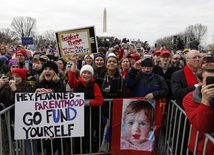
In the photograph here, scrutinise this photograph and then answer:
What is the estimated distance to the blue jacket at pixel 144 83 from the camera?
4078 mm

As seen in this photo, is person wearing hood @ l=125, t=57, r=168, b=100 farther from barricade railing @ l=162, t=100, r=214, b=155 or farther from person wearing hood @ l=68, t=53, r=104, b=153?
person wearing hood @ l=68, t=53, r=104, b=153

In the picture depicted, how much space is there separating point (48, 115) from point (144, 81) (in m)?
1.69

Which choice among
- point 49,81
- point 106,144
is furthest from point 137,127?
point 49,81

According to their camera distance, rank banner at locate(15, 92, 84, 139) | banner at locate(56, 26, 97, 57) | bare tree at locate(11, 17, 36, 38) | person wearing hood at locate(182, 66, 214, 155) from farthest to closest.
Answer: bare tree at locate(11, 17, 36, 38) < banner at locate(56, 26, 97, 57) < banner at locate(15, 92, 84, 139) < person wearing hood at locate(182, 66, 214, 155)

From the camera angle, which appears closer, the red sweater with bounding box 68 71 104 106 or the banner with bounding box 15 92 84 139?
the banner with bounding box 15 92 84 139

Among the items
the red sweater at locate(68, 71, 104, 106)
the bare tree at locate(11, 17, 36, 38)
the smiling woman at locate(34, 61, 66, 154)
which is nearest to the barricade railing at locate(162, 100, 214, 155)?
the red sweater at locate(68, 71, 104, 106)

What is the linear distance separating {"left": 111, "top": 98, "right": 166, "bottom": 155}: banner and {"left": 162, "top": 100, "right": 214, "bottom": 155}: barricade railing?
26cm

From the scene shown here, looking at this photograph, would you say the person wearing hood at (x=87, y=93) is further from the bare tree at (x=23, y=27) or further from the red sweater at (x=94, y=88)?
the bare tree at (x=23, y=27)

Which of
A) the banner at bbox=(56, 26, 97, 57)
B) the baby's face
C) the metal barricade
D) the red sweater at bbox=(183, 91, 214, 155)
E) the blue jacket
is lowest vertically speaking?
the metal barricade

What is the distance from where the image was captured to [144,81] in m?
4.12

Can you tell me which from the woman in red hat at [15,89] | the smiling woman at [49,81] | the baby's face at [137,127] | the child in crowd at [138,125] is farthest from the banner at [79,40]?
the baby's face at [137,127]

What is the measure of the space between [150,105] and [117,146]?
902 millimetres

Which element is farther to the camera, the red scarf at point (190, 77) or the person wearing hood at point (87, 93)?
the person wearing hood at point (87, 93)

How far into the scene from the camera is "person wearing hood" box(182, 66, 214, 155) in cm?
234
